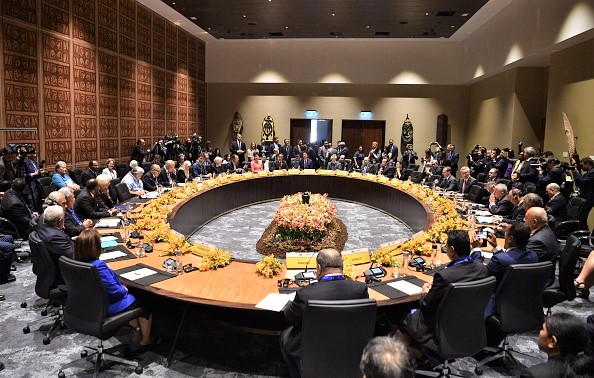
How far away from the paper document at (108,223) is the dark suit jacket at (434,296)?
3.64m

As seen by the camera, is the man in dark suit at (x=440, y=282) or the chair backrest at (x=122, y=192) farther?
the chair backrest at (x=122, y=192)

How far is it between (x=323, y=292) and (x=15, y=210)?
4903mm

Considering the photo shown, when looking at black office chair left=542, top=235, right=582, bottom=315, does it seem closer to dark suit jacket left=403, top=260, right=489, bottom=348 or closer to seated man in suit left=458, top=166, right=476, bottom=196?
dark suit jacket left=403, top=260, right=489, bottom=348

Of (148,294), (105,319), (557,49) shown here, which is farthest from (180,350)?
(557,49)

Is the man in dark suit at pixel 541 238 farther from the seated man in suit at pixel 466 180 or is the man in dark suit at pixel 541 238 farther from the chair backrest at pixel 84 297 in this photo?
the seated man in suit at pixel 466 180

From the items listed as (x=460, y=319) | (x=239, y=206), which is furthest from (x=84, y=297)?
(x=239, y=206)

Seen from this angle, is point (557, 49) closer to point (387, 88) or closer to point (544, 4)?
point (544, 4)

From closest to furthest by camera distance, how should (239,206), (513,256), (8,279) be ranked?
(513,256) → (8,279) → (239,206)

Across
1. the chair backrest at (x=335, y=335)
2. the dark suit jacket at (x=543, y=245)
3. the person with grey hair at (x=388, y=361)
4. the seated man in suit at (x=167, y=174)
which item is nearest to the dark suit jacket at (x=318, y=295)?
the chair backrest at (x=335, y=335)

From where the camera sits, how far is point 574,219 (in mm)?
5863

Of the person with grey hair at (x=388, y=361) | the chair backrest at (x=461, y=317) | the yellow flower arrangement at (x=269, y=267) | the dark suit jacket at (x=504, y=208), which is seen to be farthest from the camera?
the dark suit jacket at (x=504, y=208)

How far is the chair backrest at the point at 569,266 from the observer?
3631 millimetres

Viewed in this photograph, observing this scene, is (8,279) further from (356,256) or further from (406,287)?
(406,287)

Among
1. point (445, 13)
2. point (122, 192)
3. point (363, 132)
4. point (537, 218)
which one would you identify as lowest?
point (122, 192)
